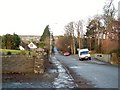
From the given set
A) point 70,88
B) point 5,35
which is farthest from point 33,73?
point 5,35

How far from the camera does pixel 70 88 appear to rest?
1367cm

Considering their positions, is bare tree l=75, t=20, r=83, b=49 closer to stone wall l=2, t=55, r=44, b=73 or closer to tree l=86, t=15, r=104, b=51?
tree l=86, t=15, r=104, b=51

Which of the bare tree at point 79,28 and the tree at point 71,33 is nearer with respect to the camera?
the bare tree at point 79,28

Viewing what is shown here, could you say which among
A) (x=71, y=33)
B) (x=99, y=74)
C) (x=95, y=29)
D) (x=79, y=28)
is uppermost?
(x=79, y=28)

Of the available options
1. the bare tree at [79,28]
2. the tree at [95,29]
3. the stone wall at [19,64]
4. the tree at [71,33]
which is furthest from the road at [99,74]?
the tree at [71,33]

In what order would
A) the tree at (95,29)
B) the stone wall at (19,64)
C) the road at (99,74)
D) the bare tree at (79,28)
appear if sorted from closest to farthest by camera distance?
1. the road at (99,74)
2. the stone wall at (19,64)
3. the tree at (95,29)
4. the bare tree at (79,28)

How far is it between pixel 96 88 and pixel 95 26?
7957cm

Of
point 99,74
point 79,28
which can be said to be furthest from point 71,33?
point 99,74

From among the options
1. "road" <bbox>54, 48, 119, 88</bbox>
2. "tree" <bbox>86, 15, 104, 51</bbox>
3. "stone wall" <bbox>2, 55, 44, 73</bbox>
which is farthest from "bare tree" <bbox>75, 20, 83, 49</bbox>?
"stone wall" <bbox>2, 55, 44, 73</bbox>

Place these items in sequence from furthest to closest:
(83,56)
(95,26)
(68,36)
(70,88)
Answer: (68,36)
(95,26)
(83,56)
(70,88)

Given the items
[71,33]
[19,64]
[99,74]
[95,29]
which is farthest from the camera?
[71,33]

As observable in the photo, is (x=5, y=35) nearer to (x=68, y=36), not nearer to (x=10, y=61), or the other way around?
(x=10, y=61)

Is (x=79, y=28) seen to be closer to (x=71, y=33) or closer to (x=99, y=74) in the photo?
(x=71, y=33)

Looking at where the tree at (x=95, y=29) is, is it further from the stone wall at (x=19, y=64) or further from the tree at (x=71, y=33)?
the stone wall at (x=19, y=64)
